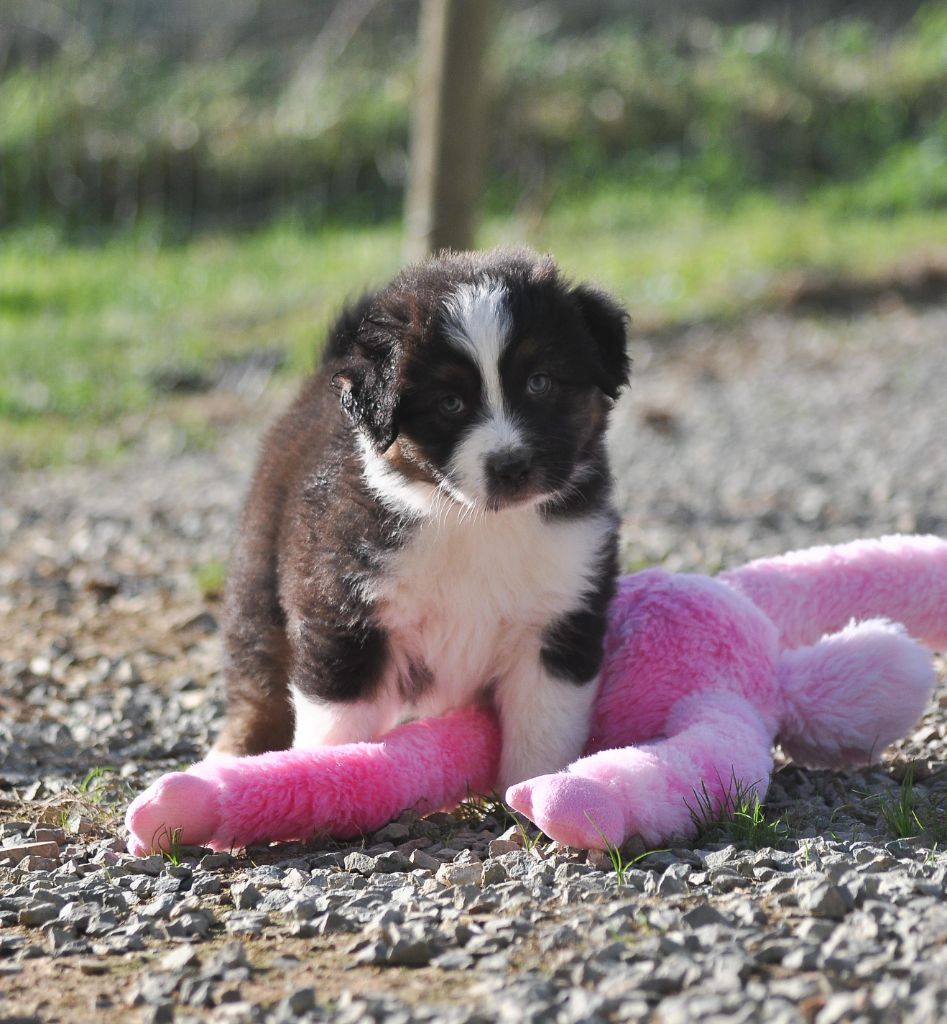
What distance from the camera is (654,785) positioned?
3.38 m

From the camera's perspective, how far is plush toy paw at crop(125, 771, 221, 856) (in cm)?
345

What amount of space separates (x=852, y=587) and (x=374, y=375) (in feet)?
5.10

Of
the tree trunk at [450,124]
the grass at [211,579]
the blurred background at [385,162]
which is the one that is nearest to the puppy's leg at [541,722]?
the grass at [211,579]

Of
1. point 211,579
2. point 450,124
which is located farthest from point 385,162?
point 211,579

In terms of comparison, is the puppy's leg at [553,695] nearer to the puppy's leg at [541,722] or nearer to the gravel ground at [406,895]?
the puppy's leg at [541,722]

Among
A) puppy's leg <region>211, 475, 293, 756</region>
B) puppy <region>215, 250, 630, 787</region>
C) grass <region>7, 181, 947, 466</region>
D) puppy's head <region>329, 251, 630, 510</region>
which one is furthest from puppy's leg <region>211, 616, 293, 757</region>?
grass <region>7, 181, 947, 466</region>

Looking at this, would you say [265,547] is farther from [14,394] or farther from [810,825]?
[14,394]

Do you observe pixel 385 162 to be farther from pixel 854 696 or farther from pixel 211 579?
pixel 854 696

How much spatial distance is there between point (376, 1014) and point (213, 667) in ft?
9.66

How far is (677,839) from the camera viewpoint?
11.0ft

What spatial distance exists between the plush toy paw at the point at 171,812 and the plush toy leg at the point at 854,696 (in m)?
1.50

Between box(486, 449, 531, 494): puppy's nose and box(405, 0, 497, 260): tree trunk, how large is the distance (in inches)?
200

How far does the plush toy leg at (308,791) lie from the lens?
3.46 meters

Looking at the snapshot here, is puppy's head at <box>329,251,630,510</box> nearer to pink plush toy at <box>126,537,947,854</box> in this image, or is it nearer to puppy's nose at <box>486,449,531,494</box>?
puppy's nose at <box>486,449,531,494</box>
